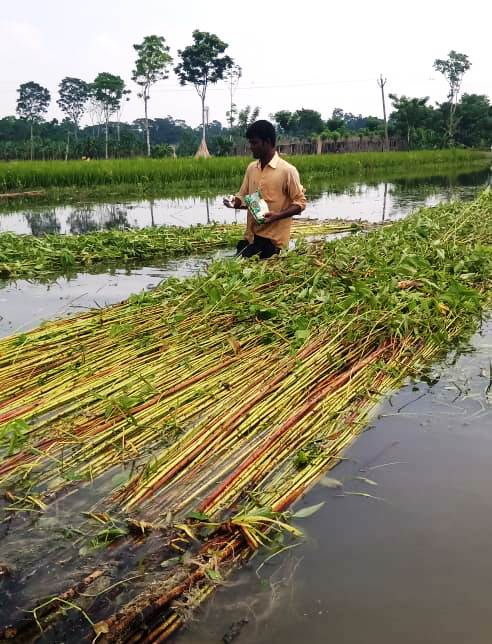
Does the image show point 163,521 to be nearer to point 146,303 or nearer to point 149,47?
point 146,303

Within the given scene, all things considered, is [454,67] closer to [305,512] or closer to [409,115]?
[409,115]

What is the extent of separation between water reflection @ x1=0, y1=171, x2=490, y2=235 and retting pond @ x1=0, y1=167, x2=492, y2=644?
7541mm

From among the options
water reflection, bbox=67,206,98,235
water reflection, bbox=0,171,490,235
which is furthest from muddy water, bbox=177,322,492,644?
water reflection, bbox=67,206,98,235

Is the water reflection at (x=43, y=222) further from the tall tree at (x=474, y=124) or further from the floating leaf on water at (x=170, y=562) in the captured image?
the tall tree at (x=474, y=124)

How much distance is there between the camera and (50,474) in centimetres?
229

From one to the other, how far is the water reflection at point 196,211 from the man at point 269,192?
193 inches

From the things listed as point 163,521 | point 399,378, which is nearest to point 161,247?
point 399,378

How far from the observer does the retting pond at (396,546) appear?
1734 mm

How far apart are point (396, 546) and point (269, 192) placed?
3551 millimetres

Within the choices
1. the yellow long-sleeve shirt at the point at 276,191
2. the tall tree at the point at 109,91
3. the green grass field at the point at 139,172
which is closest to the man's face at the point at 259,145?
the yellow long-sleeve shirt at the point at 276,191

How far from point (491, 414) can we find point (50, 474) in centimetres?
209

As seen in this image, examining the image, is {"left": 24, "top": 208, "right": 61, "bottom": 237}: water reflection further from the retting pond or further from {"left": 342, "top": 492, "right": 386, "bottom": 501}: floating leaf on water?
{"left": 342, "top": 492, "right": 386, "bottom": 501}: floating leaf on water

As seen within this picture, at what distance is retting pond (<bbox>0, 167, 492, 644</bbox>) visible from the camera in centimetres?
173

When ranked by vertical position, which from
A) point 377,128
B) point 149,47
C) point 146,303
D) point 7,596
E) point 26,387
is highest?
point 149,47
